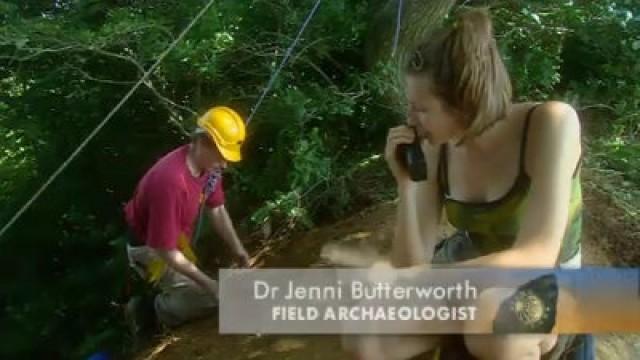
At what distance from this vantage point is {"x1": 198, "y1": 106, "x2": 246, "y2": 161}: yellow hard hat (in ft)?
7.56

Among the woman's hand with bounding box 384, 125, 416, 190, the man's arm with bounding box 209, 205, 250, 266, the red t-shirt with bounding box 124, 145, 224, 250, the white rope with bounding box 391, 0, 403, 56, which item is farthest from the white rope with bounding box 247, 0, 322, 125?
the woman's hand with bounding box 384, 125, 416, 190

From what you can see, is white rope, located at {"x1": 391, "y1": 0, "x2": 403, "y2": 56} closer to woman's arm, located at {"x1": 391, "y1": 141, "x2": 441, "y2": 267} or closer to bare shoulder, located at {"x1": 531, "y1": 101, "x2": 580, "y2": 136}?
woman's arm, located at {"x1": 391, "y1": 141, "x2": 441, "y2": 267}

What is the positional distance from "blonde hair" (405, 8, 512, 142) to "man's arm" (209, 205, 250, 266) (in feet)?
4.67

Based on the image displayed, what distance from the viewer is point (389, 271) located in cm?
133

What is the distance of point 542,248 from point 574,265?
0.53 feet

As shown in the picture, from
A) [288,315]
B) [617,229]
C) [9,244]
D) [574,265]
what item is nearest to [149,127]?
[9,244]

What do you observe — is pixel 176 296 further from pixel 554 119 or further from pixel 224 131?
pixel 554 119

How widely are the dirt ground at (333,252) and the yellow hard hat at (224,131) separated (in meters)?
0.43

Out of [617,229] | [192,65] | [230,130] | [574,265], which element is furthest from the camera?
[192,65]

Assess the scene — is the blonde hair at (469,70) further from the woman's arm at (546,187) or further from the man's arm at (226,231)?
the man's arm at (226,231)

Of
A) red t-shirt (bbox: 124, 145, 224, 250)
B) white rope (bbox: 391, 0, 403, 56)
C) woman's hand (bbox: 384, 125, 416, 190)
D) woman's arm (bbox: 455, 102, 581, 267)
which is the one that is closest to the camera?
woman's arm (bbox: 455, 102, 581, 267)

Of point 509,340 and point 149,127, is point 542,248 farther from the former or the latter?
point 149,127

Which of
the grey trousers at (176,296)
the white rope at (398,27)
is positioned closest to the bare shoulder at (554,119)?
the grey trousers at (176,296)

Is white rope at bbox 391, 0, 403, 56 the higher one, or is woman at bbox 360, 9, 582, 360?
white rope at bbox 391, 0, 403, 56
